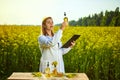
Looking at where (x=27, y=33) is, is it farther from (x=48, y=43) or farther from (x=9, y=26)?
(x=48, y=43)

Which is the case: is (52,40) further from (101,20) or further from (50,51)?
(101,20)

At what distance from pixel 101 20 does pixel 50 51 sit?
1311 mm

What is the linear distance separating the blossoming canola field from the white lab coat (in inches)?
17.4

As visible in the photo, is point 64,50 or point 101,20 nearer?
point 64,50

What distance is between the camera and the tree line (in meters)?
6.72

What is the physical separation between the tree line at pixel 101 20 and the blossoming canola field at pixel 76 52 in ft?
0.32

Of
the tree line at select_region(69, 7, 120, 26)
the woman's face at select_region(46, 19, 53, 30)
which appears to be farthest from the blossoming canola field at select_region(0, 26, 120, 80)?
the woman's face at select_region(46, 19, 53, 30)

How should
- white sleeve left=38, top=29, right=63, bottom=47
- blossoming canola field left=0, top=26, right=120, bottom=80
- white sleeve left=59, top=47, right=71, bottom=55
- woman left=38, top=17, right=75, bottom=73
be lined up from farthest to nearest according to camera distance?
blossoming canola field left=0, top=26, right=120, bottom=80
white sleeve left=59, top=47, right=71, bottom=55
woman left=38, top=17, right=75, bottom=73
white sleeve left=38, top=29, right=63, bottom=47

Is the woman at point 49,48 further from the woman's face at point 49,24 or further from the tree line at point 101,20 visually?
the tree line at point 101,20

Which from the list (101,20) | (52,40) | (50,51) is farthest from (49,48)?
(101,20)

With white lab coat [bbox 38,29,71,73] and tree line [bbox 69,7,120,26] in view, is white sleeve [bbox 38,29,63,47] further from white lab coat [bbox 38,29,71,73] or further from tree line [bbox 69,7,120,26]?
tree line [bbox 69,7,120,26]

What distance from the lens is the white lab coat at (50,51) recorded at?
5887 millimetres

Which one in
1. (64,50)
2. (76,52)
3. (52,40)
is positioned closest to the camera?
(52,40)

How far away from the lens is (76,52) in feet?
22.0
